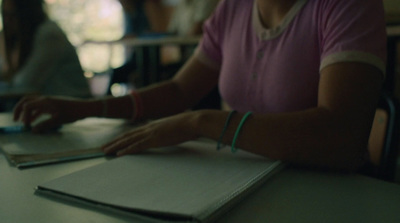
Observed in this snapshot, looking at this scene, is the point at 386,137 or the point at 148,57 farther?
the point at 148,57

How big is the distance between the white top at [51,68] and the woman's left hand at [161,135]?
1.38m

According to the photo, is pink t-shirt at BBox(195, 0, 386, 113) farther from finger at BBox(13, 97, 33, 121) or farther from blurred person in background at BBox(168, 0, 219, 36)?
blurred person in background at BBox(168, 0, 219, 36)

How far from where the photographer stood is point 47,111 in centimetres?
91

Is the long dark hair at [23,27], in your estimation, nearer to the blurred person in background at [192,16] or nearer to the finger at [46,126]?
the finger at [46,126]

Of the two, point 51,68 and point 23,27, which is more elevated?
point 23,27

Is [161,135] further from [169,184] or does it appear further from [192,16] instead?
[192,16]

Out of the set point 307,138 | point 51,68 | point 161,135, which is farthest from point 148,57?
point 307,138

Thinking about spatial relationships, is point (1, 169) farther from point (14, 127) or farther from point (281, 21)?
point (281, 21)

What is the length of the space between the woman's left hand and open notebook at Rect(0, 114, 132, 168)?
1.5 inches

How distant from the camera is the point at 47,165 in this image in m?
0.62

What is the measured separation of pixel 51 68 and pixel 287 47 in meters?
1.56

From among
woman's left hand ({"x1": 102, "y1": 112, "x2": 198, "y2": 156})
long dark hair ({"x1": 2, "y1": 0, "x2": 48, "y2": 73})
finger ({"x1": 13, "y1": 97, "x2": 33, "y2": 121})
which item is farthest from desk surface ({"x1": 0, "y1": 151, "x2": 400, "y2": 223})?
long dark hair ({"x1": 2, "y1": 0, "x2": 48, "y2": 73})

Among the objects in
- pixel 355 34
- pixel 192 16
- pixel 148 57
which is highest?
pixel 192 16

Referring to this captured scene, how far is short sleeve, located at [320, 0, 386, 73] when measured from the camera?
2.16 ft
